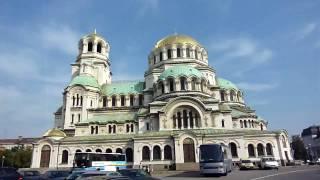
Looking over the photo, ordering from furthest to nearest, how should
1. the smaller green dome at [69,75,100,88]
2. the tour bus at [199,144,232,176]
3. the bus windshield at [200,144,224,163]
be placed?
the smaller green dome at [69,75,100,88]
the bus windshield at [200,144,224,163]
the tour bus at [199,144,232,176]

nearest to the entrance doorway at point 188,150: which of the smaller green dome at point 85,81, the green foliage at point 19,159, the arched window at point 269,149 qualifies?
the arched window at point 269,149

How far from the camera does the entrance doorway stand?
38719mm

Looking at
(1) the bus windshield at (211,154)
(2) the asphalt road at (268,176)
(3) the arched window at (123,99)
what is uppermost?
(3) the arched window at (123,99)

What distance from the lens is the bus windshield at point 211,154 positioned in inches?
942

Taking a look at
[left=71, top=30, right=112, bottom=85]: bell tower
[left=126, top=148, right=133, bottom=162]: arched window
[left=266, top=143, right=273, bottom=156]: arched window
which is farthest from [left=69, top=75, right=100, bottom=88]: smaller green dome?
[left=266, top=143, right=273, bottom=156]: arched window

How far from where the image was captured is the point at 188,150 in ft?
128

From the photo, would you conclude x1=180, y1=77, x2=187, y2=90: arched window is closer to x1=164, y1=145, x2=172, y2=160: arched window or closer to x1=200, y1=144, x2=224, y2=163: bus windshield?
x1=164, y1=145, x2=172, y2=160: arched window

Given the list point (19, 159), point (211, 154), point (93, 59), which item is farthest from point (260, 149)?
point (19, 159)

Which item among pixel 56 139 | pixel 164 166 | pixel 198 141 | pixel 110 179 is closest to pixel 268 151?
pixel 198 141

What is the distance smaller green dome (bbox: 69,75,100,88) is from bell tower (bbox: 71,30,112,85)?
80.5 inches

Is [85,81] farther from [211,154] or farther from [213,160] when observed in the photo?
[213,160]

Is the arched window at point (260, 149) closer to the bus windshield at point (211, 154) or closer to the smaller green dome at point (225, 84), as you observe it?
the smaller green dome at point (225, 84)

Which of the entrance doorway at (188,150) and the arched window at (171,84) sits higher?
the arched window at (171,84)

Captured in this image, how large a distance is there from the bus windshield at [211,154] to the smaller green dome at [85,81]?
31.1m
